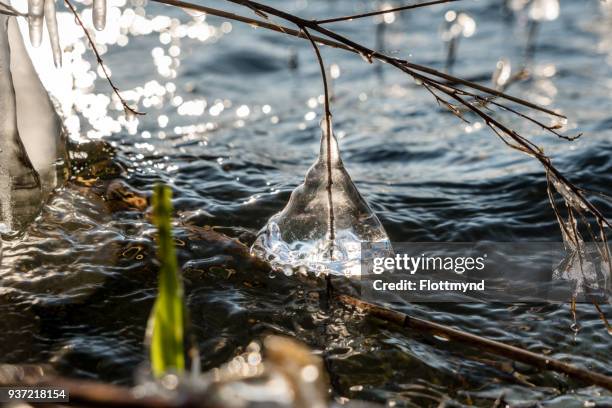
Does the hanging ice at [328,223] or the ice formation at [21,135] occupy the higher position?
the ice formation at [21,135]

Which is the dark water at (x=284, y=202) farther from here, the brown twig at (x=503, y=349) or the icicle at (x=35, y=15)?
the icicle at (x=35, y=15)

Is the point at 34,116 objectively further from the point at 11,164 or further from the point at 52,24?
the point at 52,24

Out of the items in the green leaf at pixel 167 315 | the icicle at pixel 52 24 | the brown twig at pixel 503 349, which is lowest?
the brown twig at pixel 503 349

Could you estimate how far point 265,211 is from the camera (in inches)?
147

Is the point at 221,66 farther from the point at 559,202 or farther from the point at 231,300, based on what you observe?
the point at 231,300

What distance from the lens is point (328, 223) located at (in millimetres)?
2744

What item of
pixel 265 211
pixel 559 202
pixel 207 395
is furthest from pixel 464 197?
pixel 207 395

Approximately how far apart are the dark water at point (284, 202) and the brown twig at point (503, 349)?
15cm

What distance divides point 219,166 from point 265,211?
90 cm

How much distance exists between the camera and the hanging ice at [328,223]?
272 cm

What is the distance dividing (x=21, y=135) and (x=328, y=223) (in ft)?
4.93

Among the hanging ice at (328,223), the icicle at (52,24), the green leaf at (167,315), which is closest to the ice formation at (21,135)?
the icicle at (52,24)

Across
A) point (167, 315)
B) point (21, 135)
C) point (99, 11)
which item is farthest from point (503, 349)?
point (21, 135)

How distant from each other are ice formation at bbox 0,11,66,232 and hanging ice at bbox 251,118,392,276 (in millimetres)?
1218
